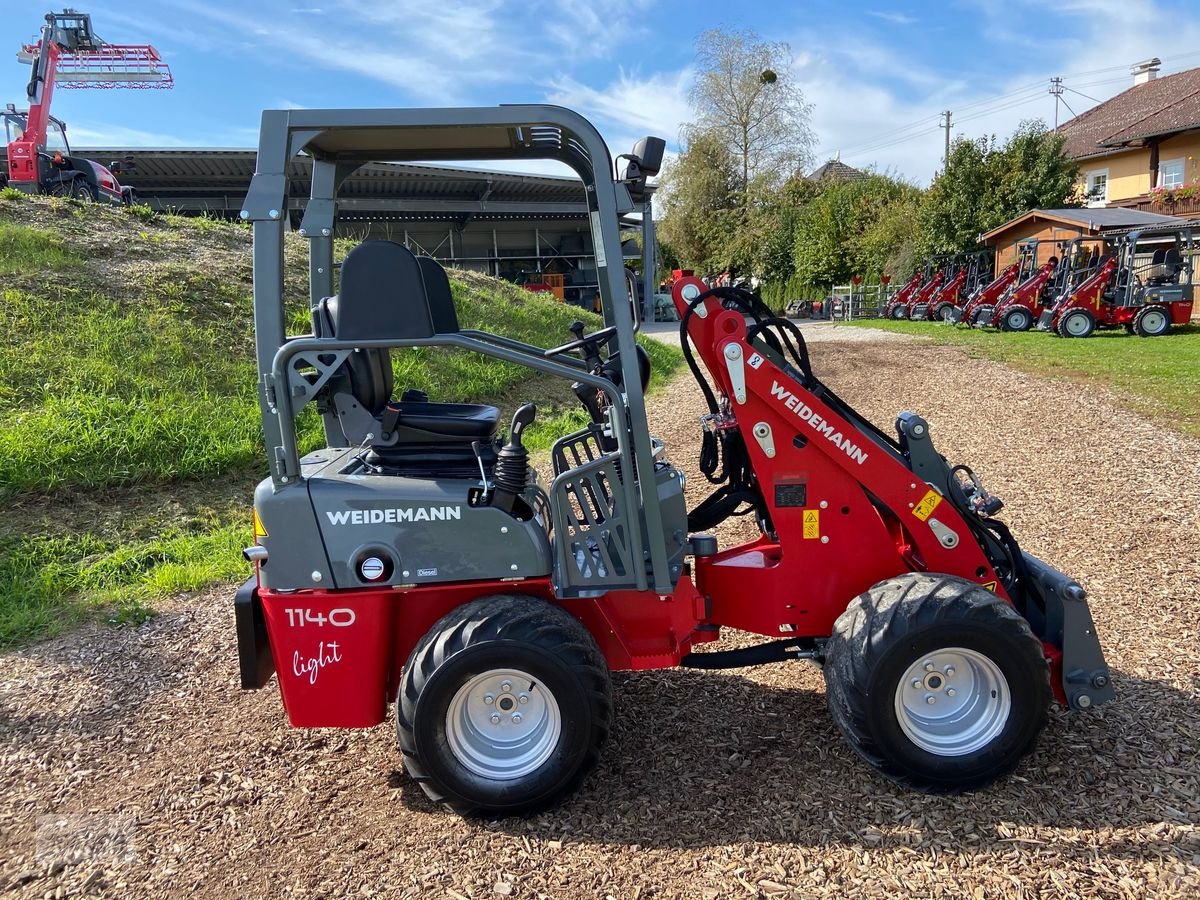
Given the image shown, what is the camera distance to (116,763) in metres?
3.62

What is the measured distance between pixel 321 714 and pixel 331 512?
784 mm

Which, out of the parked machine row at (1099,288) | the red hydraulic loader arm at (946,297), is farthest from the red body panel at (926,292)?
the parked machine row at (1099,288)

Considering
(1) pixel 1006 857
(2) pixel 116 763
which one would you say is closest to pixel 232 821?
(2) pixel 116 763

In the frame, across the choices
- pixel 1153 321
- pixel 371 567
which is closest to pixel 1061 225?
pixel 1153 321

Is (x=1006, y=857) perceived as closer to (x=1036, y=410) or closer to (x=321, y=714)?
(x=321, y=714)

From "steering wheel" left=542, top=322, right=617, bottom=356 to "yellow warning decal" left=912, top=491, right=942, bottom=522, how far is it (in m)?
1.40

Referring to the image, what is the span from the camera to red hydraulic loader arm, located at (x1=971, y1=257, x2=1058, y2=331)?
68.8ft

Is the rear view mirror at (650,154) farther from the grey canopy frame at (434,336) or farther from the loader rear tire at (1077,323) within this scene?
the loader rear tire at (1077,323)

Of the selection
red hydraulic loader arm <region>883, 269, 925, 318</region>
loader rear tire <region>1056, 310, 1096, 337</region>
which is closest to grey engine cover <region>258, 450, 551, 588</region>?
loader rear tire <region>1056, 310, 1096, 337</region>

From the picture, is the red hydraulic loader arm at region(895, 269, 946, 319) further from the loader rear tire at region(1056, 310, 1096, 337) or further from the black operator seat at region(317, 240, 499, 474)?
the black operator seat at region(317, 240, 499, 474)

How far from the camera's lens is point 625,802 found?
124 inches

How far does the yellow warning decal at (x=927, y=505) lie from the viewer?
3.33 meters

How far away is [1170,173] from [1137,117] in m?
5.14

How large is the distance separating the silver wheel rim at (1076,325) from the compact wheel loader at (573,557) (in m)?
18.5
